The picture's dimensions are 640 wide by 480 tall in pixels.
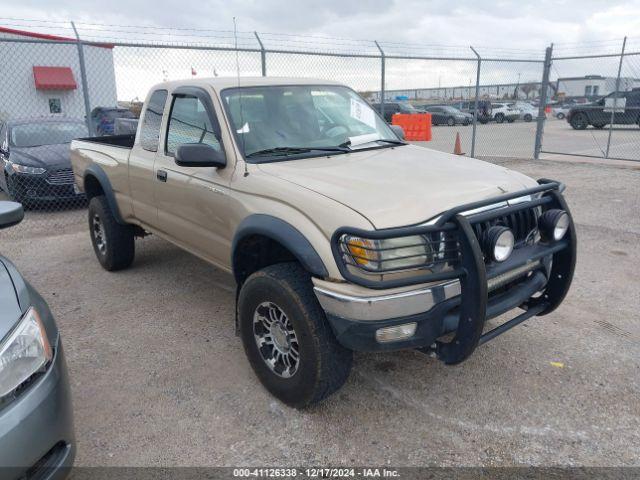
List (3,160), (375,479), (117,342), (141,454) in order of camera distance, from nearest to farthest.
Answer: (375,479) → (141,454) → (117,342) → (3,160)

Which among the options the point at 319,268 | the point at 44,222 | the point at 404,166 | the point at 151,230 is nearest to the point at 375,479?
the point at 319,268

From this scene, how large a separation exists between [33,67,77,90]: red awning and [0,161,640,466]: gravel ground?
22.8m

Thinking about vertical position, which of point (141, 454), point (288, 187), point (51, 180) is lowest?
point (141, 454)

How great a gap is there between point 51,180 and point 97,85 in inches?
643

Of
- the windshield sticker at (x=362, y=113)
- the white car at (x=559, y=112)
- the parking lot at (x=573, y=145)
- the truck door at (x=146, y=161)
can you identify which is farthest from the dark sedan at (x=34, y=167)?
the white car at (x=559, y=112)

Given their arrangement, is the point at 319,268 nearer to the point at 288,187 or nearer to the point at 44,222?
the point at 288,187

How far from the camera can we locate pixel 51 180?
325 inches

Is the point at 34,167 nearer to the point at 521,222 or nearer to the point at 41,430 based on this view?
the point at 41,430

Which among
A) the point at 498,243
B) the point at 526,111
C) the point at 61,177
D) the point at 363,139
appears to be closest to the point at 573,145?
the point at 61,177

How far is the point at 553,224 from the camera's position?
3.00 meters

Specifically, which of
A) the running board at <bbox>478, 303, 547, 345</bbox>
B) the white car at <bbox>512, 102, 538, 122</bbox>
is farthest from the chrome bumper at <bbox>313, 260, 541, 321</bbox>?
the white car at <bbox>512, 102, 538, 122</bbox>

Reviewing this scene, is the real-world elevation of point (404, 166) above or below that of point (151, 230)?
above

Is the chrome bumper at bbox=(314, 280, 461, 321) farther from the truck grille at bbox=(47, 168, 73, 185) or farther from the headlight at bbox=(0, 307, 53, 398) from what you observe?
the truck grille at bbox=(47, 168, 73, 185)

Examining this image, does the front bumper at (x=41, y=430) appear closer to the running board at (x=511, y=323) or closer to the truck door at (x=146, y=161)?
the running board at (x=511, y=323)
